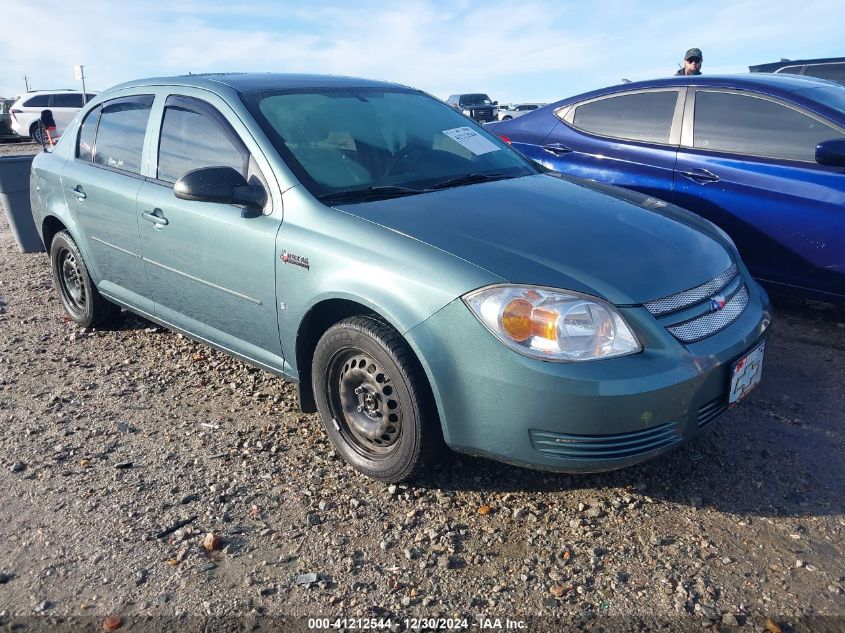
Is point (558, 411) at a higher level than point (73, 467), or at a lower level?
higher

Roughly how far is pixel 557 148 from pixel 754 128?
4.57 ft

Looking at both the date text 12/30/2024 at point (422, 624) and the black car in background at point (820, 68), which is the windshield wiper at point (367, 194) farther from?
the black car in background at point (820, 68)

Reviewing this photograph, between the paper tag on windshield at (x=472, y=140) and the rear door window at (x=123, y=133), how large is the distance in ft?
5.58

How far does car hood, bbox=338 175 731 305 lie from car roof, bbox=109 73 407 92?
3.36ft

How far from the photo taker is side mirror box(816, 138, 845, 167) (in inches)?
155

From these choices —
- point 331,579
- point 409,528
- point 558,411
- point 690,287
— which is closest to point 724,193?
point 690,287

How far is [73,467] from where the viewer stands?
320 cm

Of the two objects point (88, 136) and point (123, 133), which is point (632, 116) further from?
point (88, 136)

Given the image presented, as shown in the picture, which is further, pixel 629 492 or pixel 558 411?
pixel 629 492

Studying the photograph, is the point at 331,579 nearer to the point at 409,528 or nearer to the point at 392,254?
the point at 409,528

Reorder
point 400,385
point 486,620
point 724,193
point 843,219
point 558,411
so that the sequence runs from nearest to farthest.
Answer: point 486,620, point 558,411, point 400,385, point 843,219, point 724,193

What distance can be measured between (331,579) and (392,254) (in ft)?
3.84

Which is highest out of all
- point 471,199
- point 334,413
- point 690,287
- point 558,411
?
point 471,199

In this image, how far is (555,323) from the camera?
2.43m
